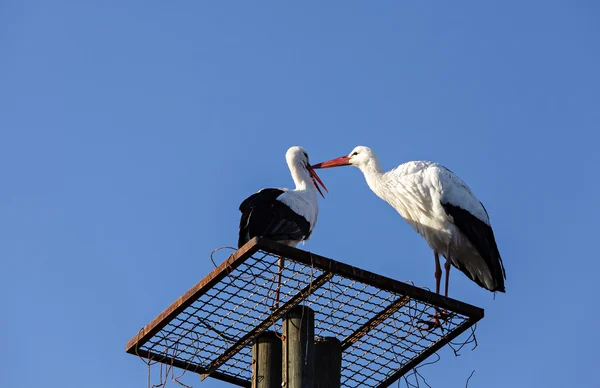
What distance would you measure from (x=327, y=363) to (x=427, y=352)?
3.19ft

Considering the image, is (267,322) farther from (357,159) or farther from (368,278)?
(357,159)

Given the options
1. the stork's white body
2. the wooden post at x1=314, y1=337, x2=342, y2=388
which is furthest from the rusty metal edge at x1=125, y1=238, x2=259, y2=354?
the stork's white body

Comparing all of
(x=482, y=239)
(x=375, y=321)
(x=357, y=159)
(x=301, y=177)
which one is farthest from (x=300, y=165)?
(x=375, y=321)

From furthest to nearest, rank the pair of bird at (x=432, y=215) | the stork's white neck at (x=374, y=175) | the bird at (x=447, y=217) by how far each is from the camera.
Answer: the stork's white neck at (x=374, y=175), the bird at (x=447, y=217), the pair of bird at (x=432, y=215)

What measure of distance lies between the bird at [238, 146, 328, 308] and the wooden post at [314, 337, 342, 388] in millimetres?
2823

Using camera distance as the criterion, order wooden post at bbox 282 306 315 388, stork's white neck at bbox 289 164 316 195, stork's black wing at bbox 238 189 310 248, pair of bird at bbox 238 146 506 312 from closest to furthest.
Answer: wooden post at bbox 282 306 315 388, stork's black wing at bbox 238 189 310 248, pair of bird at bbox 238 146 506 312, stork's white neck at bbox 289 164 316 195

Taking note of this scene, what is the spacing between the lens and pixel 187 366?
18.7 ft

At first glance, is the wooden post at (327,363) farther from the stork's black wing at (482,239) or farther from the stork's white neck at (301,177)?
the stork's white neck at (301,177)

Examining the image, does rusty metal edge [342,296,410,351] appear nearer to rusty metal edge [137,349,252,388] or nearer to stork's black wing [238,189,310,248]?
rusty metal edge [137,349,252,388]

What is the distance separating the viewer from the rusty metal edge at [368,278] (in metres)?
4.88

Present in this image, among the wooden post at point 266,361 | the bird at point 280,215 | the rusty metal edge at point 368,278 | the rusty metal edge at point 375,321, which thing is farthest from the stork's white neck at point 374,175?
the wooden post at point 266,361

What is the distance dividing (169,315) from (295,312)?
691 millimetres

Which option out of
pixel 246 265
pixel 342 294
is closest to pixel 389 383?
pixel 342 294

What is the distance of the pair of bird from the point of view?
820 centimetres
